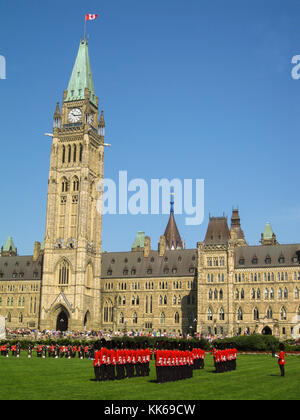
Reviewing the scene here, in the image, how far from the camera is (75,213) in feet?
334

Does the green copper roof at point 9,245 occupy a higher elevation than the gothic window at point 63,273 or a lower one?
higher

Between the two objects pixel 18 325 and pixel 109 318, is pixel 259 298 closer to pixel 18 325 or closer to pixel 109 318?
pixel 109 318

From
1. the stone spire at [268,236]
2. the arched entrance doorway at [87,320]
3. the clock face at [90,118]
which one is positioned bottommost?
the arched entrance doorway at [87,320]

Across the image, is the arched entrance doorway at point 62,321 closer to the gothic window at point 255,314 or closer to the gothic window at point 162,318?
the gothic window at point 162,318

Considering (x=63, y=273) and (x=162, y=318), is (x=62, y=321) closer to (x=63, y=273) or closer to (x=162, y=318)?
(x=63, y=273)

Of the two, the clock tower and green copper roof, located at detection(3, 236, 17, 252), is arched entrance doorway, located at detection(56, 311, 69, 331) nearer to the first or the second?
the clock tower

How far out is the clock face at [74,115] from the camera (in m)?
106

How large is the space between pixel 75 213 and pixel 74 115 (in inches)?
756

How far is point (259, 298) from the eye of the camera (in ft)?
298

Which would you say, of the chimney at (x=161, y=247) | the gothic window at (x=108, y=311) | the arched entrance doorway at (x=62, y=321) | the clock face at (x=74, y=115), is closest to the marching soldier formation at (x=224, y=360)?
the arched entrance doorway at (x=62, y=321)

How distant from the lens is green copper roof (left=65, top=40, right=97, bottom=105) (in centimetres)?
10788

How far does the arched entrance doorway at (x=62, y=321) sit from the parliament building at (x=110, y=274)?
17 centimetres

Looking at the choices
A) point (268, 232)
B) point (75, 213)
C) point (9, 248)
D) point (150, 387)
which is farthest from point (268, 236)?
point (150, 387)
